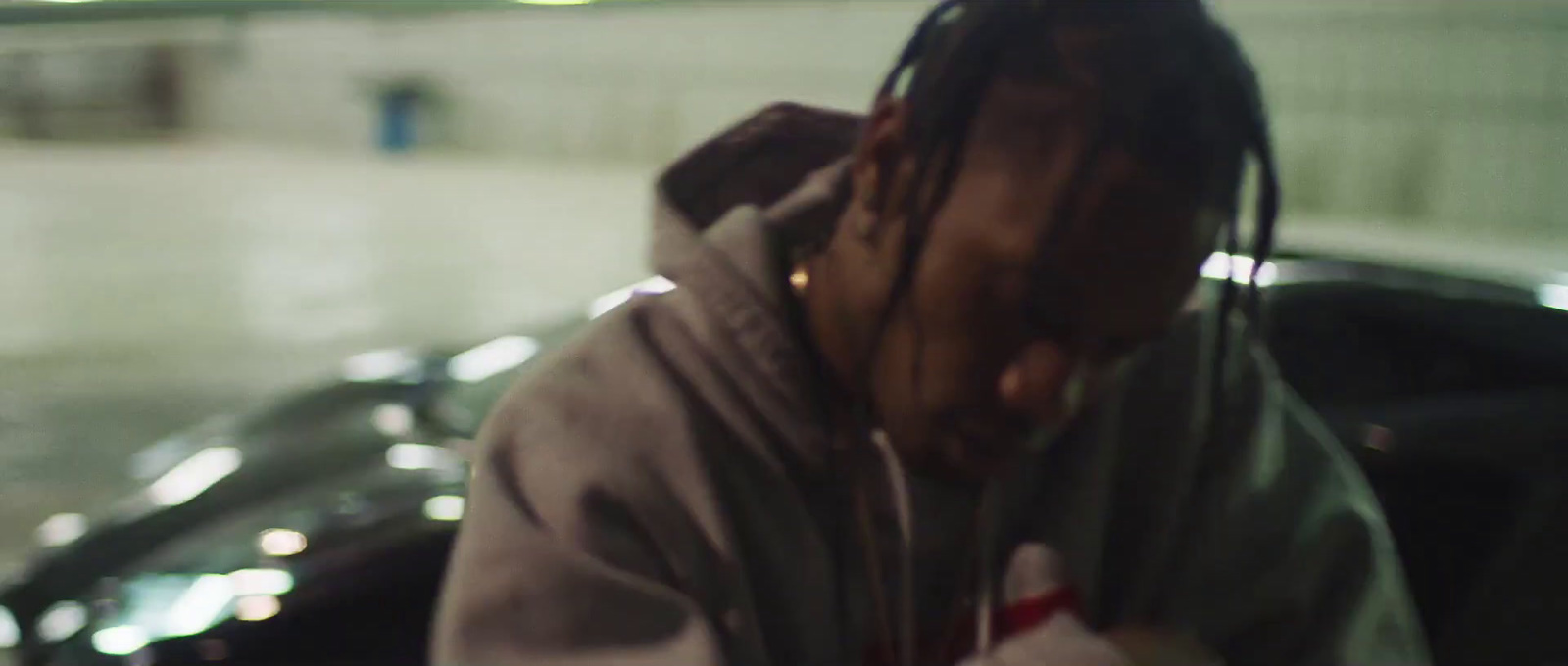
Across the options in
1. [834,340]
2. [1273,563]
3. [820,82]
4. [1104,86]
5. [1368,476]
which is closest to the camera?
[1104,86]

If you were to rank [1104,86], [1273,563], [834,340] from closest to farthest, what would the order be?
[1104,86] < [834,340] < [1273,563]

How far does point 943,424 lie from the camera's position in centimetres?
72

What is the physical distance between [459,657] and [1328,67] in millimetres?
6077

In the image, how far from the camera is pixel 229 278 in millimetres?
6039

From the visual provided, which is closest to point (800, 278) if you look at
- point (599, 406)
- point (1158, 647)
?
point (599, 406)

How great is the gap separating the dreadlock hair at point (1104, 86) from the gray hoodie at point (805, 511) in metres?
0.13

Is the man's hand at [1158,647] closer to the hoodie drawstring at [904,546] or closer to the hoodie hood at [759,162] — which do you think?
the hoodie drawstring at [904,546]

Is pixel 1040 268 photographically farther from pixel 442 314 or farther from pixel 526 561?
pixel 442 314

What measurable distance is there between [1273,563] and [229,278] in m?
5.95

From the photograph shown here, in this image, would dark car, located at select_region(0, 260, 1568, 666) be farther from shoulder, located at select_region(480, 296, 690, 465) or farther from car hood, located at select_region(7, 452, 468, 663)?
shoulder, located at select_region(480, 296, 690, 465)

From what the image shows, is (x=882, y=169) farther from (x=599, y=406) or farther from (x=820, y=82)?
(x=820, y=82)

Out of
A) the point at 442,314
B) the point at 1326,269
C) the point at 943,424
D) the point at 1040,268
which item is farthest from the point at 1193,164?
the point at 442,314

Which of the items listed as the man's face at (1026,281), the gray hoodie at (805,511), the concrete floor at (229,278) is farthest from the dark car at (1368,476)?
the man's face at (1026,281)

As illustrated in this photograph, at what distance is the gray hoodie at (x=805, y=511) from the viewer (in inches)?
26.9
